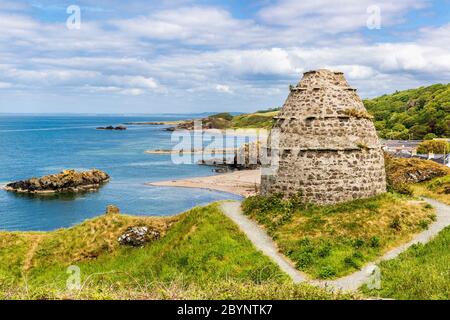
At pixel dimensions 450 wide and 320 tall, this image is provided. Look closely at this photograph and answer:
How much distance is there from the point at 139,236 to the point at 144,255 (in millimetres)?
1640

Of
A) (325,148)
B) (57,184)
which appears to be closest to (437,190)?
(325,148)

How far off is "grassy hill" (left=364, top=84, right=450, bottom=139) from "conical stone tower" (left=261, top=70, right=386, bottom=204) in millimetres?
86911

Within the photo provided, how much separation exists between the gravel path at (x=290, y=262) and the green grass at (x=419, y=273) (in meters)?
0.59

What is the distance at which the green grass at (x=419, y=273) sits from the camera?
12.6 m

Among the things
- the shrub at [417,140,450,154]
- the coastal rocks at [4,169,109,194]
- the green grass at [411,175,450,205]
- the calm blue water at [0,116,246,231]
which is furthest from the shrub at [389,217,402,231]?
the coastal rocks at [4,169,109,194]

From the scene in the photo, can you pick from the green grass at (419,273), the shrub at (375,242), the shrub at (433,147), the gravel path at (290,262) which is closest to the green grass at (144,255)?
the gravel path at (290,262)

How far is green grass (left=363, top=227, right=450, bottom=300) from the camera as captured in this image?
12602 mm

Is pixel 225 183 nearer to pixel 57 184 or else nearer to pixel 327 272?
pixel 57 184

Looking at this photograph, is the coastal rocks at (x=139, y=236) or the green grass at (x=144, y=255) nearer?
the green grass at (x=144, y=255)

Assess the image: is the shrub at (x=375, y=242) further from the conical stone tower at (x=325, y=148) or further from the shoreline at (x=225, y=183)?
the shoreline at (x=225, y=183)

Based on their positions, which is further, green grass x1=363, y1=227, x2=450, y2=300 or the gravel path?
the gravel path

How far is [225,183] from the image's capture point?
77.9m

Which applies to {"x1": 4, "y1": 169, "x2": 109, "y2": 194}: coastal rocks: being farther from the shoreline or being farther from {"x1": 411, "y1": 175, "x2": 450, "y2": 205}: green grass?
{"x1": 411, "y1": 175, "x2": 450, "y2": 205}: green grass
